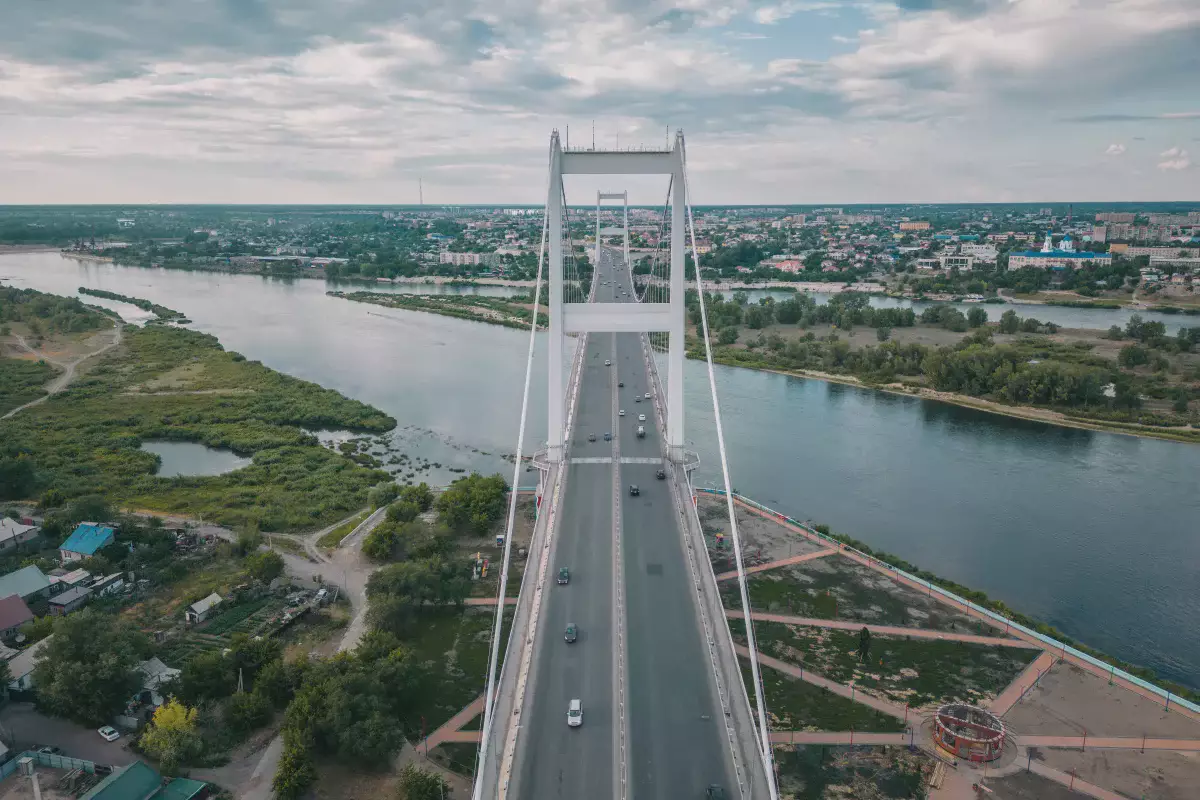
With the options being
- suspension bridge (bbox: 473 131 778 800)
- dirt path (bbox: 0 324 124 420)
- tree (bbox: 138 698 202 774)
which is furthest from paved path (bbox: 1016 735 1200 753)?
dirt path (bbox: 0 324 124 420)

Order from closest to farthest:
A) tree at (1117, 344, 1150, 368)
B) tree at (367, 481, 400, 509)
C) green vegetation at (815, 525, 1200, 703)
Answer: green vegetation at (815, 525, 1200, 703) → tree at (367, 481, 400, 509) → tree at (1117, 344, 1150, 368)

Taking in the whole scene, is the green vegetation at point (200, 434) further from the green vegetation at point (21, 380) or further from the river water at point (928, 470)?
the river water at point (928, 470)

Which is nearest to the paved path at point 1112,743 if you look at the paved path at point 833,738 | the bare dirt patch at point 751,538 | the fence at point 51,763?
the paved path at point 833,738

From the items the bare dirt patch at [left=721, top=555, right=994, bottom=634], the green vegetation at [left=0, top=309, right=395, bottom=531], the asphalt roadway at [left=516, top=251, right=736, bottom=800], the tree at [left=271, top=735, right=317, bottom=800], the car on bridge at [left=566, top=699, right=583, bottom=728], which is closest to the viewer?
the asphalt roadway at [left=516, top=251, right=736, bottom=800]

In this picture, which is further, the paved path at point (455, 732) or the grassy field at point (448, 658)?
the grassy field at point (448, 658)

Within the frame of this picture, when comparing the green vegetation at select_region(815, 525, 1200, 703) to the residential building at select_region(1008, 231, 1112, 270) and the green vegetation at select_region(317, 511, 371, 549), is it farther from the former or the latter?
the residential building at select_region(1008, 231, 1112, 270)

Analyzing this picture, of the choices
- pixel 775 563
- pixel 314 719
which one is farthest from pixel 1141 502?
pixel 314 719

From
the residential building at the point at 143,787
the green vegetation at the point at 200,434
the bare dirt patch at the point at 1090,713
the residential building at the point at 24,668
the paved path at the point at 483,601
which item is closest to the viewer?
the residential building at the point at 143,787
